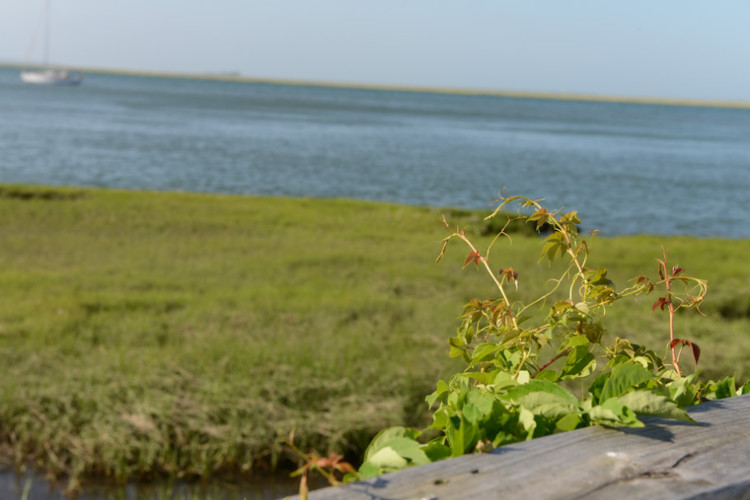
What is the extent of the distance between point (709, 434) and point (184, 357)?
17.5 ft

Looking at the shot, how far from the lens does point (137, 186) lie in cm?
2562

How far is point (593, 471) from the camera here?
78 cm

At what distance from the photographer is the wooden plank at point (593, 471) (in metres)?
0.71

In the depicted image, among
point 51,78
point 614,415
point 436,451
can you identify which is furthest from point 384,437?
point 51,78

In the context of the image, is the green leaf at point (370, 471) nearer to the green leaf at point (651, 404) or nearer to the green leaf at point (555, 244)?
the green leaf at point (651, 404)

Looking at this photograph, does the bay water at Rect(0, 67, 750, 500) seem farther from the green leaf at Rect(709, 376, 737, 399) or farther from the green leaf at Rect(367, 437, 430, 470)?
the green leaf at Rect(367, 437, 430, 470)

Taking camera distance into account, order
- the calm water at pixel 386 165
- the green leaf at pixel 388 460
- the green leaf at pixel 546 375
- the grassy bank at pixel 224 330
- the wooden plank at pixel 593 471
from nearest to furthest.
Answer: the wooden plank at pixel 593 471 < the green leaf at pixel 388 460 < the green leaf at pixel 546 375 < the grassy bank at pixel 224 330 < the calm water at pixel 386 165

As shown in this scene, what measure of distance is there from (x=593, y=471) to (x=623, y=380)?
0.71 feet

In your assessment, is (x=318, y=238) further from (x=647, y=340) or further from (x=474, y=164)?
A: (x=474, y=164)

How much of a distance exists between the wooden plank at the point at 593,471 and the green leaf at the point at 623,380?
58mm

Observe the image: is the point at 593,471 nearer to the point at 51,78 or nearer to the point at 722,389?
the point at 722,389

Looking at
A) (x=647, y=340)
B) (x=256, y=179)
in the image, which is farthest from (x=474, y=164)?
(x=647, y=340)

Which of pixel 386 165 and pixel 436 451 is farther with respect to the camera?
pixel 386 165

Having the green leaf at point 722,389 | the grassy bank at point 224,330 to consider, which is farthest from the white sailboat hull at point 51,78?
the green leaf at point 722,389
